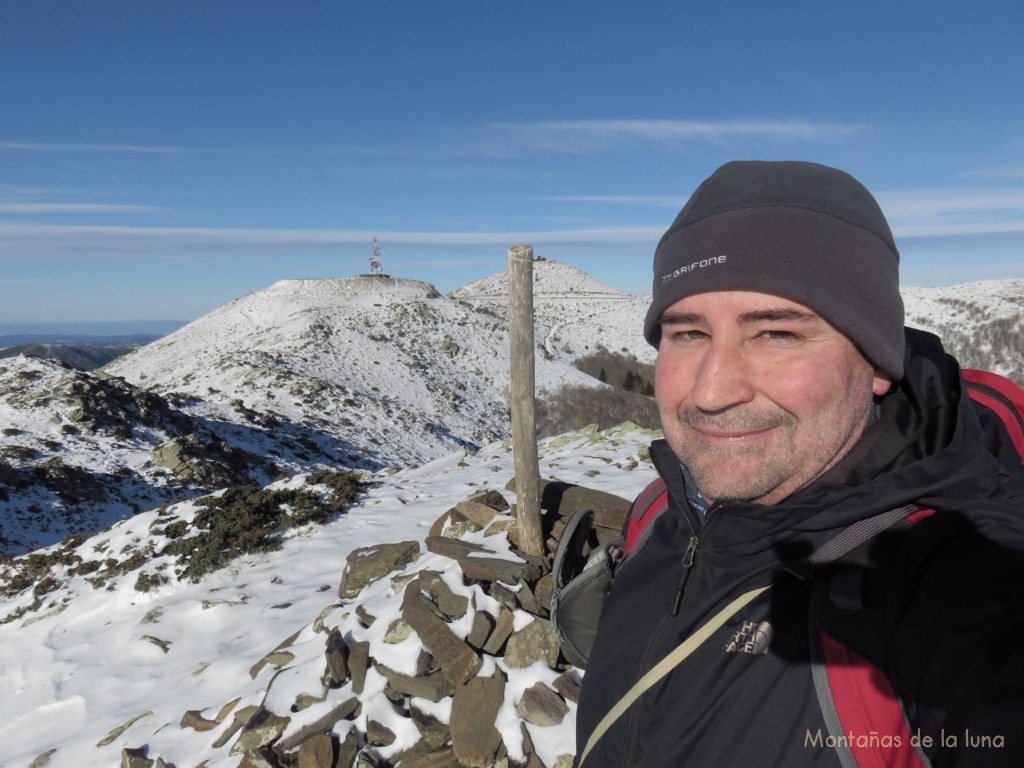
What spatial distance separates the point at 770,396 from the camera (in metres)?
1.48

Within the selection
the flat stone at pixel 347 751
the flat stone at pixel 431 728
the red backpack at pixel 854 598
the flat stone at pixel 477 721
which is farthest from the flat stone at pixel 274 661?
the red backpack at pixel 854 598

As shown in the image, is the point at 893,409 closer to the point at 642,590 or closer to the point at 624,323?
the point at 642,590

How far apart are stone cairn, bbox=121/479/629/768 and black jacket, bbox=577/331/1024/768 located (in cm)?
302

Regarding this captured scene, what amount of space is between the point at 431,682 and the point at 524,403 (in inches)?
106

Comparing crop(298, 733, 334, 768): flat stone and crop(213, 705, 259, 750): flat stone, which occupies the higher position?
crop(298, 733, 334, 768): flat stone

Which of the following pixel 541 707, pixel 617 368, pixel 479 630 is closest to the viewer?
pixel 541 707

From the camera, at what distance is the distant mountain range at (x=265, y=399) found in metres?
15.8

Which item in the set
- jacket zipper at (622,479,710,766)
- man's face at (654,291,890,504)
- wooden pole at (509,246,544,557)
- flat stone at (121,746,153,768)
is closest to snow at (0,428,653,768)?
flat stone at (121,746,153,768)

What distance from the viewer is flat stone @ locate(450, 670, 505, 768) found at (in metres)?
4.23

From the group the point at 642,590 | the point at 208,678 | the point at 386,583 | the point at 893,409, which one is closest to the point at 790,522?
the point at 893,409

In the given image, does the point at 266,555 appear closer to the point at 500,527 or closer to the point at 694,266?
the point at 500,527

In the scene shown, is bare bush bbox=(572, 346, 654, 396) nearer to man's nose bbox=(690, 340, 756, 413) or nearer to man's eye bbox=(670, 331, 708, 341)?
man's eye bbox=(670, 331, 708, 341)

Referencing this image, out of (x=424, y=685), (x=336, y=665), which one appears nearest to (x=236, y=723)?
(x=336, y=665)

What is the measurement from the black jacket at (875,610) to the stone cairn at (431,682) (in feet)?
9.89
